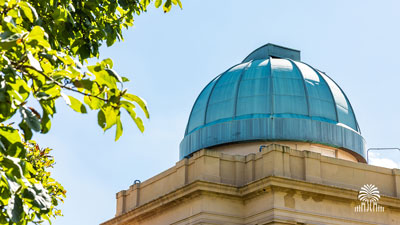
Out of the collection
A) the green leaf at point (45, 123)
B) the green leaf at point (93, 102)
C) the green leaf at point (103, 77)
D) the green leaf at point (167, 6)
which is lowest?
the green leaf at point (45, 123)

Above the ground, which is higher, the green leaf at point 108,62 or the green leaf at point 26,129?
the green leaf at point 108,62

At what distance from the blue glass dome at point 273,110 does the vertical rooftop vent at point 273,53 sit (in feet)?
4.40

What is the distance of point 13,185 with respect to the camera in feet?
19.6

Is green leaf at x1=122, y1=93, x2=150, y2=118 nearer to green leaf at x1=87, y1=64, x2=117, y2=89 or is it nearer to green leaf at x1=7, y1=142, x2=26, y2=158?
green leaf at x1=87, y1=64, x2=117, y2=89

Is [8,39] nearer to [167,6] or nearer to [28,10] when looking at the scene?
[28,10]

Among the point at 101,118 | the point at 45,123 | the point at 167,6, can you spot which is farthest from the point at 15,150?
the point at 167,6

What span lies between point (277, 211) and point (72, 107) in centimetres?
1918

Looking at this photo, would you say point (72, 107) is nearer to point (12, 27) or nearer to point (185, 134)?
point (12, 27)

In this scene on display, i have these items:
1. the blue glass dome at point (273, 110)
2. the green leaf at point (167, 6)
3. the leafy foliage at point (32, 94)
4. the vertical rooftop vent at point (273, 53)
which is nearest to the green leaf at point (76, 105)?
the leafy foliage at point (32, 94)

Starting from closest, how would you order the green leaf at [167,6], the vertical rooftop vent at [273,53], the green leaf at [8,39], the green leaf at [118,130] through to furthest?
the green leaf at [8,39], the green leaf at [118,130], the green leaf at [167,6], the vertical rooftop vent at [273,53]

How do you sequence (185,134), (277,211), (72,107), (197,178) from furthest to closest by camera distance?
(185,134) → (197,178) → (277,211) → (72,107)

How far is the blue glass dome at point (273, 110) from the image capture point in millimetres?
30391

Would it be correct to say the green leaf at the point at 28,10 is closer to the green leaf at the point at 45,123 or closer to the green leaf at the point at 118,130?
the green leaf at the point at 45,123

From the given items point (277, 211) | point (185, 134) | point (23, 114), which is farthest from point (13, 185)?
point (185, 134)
